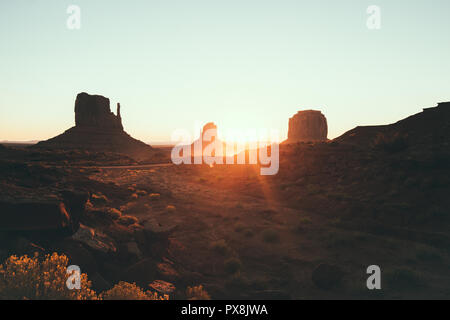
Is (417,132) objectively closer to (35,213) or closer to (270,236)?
(270,236)

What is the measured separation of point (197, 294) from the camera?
29.7 feet

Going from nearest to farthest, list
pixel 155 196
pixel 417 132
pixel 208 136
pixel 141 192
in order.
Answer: pixel 155 196, pixel 141 192, pixel 417 132, pixel 208 136

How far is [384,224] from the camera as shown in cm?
1622

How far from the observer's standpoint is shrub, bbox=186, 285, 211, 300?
8.92m

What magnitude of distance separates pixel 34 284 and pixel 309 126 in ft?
373

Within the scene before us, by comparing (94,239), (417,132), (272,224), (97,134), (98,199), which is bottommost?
(272,224)

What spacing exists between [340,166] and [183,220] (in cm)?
1665

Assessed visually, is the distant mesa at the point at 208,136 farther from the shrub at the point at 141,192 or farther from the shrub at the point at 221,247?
the shrub at the point at 221,247

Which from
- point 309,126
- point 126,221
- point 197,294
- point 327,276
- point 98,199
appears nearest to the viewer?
point 197,294

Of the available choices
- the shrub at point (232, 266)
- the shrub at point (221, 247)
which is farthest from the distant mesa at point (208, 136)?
the shrub at point (232, 266)

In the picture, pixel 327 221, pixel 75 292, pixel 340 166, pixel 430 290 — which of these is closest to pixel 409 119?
pixel 340 166

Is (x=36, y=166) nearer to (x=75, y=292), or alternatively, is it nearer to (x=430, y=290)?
(x=75, y=292)

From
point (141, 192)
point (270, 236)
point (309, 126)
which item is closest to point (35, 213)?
point (270, 236)

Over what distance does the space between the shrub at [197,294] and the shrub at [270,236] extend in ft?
20.4
